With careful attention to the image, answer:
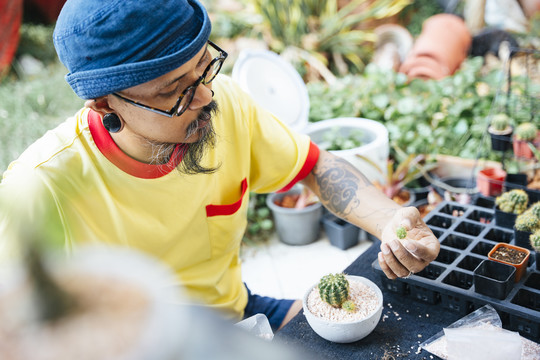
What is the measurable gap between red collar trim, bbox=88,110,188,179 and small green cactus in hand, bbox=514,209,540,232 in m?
1.18

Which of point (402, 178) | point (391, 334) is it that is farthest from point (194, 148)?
point (402, 178)

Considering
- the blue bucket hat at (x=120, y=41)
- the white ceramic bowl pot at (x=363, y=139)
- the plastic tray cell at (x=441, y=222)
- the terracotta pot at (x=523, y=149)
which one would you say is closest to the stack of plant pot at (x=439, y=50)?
the white ceramic bowl pot at (x=363, y=139)

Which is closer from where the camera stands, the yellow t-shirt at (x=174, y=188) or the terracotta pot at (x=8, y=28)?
the yellow t-shirt at (x=174, y=188)

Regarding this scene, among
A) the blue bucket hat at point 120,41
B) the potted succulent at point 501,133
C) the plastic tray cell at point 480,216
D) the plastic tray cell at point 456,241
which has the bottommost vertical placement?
the potted succulent at point 501,133

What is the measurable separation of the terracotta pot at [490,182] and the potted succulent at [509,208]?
1.83ft

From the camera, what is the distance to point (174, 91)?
1.42 metres

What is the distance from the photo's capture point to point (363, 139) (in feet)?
12.1

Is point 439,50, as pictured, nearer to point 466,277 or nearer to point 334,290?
point 466,277

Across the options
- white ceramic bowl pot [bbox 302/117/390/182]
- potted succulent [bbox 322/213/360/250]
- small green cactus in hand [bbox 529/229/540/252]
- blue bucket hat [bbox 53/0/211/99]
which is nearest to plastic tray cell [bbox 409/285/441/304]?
small green cactus in hand [bbox 529/229/540/252]

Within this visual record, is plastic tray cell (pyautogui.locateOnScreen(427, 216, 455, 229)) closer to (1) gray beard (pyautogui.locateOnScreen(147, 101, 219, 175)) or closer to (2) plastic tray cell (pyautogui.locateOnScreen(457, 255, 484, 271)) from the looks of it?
(2) plastic tray cell (pyautogui.locateOnScreen(457, 255, 484, 271))

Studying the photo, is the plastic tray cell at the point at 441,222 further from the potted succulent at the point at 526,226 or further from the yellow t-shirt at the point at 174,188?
the yellow t-shirt at the point at 174,188

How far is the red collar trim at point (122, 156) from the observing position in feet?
5.03

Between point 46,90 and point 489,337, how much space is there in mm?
4759

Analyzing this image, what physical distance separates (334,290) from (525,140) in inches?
74.7
